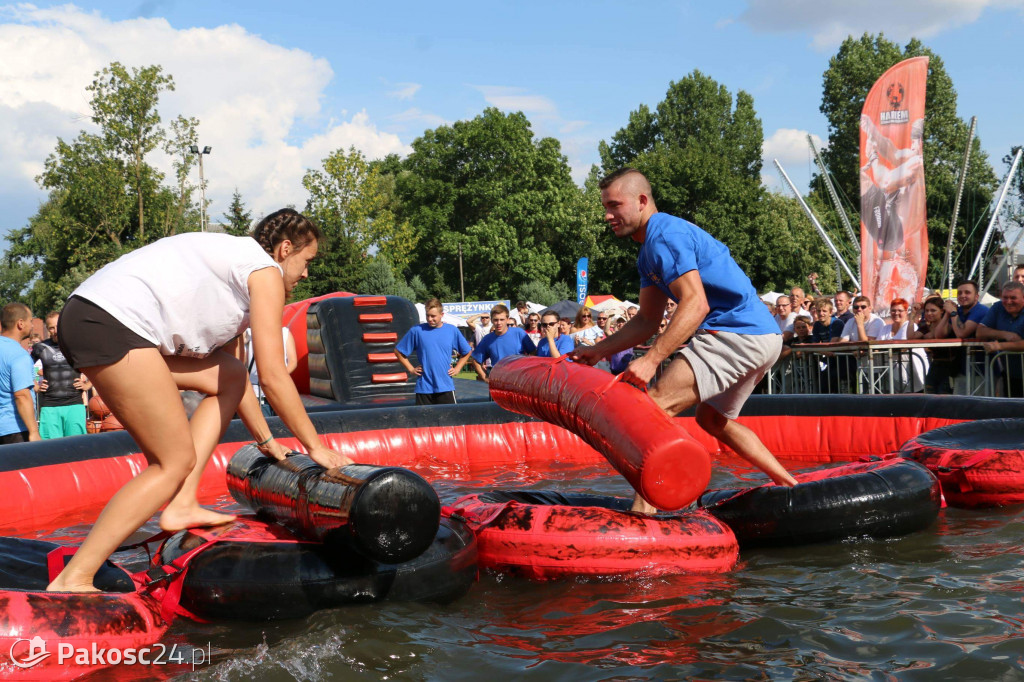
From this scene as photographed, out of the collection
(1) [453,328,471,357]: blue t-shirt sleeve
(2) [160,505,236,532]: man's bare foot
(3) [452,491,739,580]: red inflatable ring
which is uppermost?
(1) [453,328,471,357]: blue t-shirt sleeve

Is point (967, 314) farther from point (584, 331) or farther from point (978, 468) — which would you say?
point (584, 331)

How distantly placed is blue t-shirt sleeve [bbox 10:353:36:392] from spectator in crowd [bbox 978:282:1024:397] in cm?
891

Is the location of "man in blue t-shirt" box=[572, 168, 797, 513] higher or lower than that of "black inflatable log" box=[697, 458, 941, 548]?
higher

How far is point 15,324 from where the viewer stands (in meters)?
7.68

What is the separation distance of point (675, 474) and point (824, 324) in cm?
858

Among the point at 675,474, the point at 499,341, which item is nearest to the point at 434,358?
the point at 499,341

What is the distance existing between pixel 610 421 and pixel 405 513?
47.7 inches

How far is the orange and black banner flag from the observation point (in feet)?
53.0

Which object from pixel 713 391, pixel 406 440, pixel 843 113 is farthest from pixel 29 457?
pixel 843 113

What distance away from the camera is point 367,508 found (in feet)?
11.2

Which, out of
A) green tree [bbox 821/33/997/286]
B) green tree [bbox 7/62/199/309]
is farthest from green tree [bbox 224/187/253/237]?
green tree [bbox 821/33/997/286]

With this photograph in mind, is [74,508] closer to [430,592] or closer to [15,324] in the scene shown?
[15,324]

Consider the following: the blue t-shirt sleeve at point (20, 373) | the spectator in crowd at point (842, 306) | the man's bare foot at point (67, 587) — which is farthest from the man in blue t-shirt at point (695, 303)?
the spectator in crowd at point (842, 306)

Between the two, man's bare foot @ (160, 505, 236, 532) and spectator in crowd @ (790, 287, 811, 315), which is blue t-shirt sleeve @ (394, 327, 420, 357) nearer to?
spectator in crowd @ (790, 287, 811, 315)
